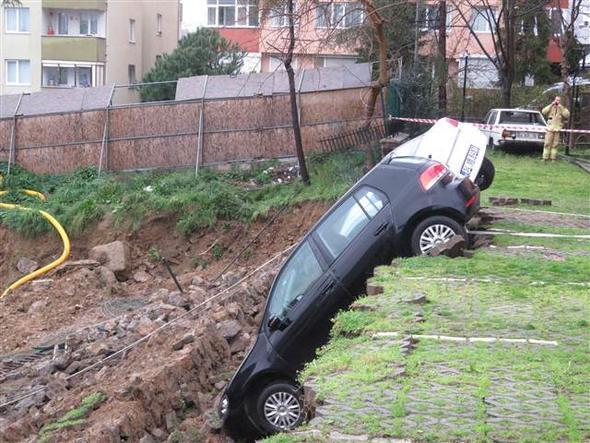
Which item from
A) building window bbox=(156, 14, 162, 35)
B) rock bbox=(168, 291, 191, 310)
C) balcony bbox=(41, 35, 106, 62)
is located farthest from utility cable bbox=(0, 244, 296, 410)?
building window bbox=(156, 14, 162, 35)

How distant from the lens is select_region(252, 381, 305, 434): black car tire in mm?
8305

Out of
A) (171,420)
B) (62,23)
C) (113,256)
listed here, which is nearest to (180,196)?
(113,256)

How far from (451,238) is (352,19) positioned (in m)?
17.9

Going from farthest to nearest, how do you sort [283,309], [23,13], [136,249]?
[23,13]
[136,249]
[283,309]

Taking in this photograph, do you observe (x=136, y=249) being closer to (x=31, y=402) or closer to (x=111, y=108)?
(x=111, y=108)

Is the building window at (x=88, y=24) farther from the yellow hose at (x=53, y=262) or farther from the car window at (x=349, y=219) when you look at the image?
the car window at (x=349, y=219)

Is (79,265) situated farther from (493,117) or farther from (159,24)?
(159,24)

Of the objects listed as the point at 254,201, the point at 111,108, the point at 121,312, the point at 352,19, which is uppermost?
the point at 352,19

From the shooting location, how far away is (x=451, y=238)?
33.3 ft

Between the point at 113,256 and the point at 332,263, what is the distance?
1330cm

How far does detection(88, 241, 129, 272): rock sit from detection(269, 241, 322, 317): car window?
12.7 meters

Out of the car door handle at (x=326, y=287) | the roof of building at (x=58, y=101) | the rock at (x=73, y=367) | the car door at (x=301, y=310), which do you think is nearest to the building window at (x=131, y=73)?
the roof of building at (x=58, y=101)

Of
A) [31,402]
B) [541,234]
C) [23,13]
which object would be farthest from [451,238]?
[23,13]

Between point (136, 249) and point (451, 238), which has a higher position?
point (451, 238)
